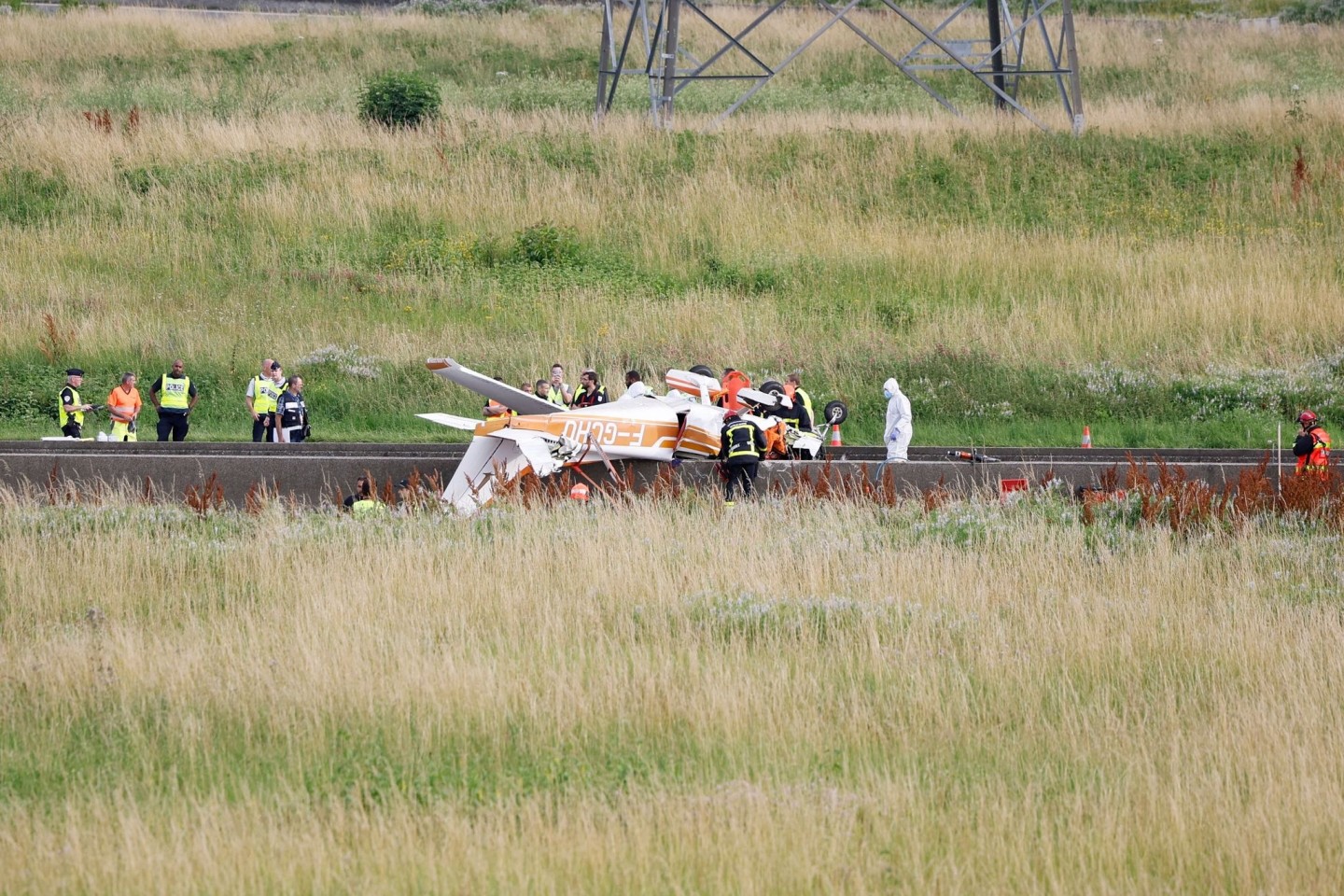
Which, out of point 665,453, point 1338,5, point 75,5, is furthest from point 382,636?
point 1338,5

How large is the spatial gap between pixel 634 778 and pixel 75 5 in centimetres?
4808

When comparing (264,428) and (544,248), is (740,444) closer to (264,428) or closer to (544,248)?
(264,428)

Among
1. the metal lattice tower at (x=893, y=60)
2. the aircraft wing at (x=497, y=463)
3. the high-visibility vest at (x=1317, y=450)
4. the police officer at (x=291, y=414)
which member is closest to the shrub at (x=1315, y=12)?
the metal lattice tower at (x=893, y=60)

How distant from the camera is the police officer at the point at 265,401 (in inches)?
816

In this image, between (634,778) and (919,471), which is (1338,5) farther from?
(634,778)

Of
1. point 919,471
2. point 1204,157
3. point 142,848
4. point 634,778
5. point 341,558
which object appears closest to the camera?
point 142,848

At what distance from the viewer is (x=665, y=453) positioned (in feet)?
57.1

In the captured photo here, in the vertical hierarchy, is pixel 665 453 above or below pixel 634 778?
above

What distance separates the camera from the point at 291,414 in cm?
2039

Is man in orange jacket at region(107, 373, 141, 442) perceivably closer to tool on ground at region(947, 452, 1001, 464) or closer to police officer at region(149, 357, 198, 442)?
police officer at region(149, 357, 198, 442)

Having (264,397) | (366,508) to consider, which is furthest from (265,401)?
(366,508)

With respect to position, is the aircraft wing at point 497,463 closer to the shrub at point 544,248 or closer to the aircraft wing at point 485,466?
the aircraft wing at point 485,466

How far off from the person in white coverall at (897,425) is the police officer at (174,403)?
1010 cm

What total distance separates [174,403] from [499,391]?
563 cm
